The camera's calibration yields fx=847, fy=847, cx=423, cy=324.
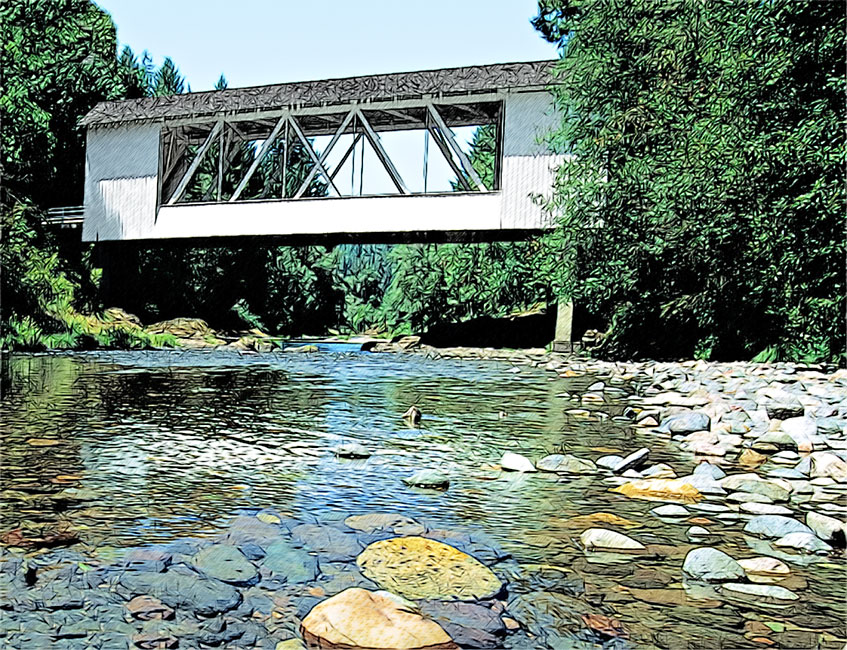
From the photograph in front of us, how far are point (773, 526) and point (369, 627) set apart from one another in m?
1.59

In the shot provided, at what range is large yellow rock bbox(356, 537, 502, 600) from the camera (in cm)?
215

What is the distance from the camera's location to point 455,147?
49.9ft

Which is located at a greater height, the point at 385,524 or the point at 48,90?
the point at 48,90

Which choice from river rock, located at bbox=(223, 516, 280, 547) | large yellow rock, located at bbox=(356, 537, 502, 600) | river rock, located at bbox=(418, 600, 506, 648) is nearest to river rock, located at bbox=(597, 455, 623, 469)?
large yellow rock, located at bbox=(356, 537, 502, 600)

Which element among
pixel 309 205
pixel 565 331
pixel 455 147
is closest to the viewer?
pixel 455 147

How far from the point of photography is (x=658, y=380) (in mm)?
9031

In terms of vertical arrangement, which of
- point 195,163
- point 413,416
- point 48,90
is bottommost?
point 413,416

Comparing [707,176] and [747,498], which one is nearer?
[747,498]

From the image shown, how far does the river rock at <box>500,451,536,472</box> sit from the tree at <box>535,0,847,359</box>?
268 inches

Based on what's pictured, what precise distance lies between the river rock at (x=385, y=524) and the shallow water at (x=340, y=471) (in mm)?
118

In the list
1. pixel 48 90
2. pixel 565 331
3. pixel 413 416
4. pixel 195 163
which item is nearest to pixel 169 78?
pixel 48 90

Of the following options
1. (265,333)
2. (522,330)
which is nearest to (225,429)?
(522,330)

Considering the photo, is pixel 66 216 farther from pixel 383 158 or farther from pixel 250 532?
pixel 250 532

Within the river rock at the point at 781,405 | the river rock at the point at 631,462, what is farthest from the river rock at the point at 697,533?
the river rock at the point at 781,405
